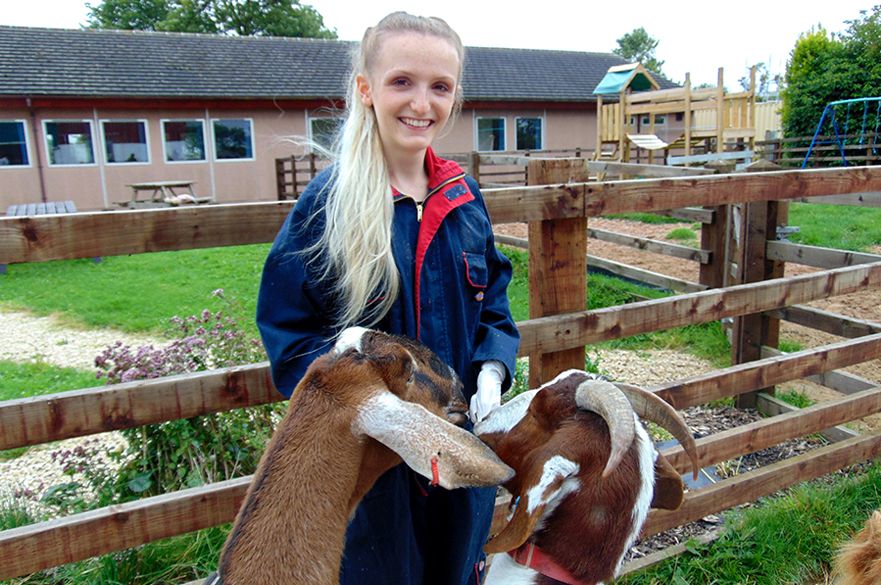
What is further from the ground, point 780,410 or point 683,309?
point 683,309

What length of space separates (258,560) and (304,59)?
25.2 m

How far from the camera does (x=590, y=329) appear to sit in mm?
3459

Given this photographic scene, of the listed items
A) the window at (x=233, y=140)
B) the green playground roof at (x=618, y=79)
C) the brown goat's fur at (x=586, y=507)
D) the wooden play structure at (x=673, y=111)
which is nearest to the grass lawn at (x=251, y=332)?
the brown goat's fur at (x=586, y=507)

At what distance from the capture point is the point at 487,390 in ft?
7.59

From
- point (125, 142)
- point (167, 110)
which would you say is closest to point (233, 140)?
point (167, 110)

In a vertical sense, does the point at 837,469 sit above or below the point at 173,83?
below

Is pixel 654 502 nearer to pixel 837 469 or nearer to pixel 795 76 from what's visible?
pixel 837 469

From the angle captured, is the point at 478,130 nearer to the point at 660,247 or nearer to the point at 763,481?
the point at 660,247

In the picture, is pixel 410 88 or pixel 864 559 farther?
pixel 864 559

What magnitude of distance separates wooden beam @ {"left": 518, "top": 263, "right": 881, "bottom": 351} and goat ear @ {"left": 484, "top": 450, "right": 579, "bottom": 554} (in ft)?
3.68

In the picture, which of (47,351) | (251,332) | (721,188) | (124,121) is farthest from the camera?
(124,121)

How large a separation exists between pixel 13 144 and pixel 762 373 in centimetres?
2131

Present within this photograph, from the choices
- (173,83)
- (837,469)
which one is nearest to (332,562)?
(837,469)

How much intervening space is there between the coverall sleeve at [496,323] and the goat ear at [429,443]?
579mm
